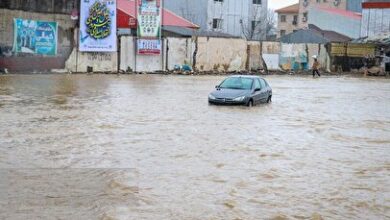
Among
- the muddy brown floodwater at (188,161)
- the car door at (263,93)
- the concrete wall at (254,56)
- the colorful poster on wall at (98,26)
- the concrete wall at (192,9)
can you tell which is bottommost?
the muddy brown floodwater at (188,161)

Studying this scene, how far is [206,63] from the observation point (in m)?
45.6

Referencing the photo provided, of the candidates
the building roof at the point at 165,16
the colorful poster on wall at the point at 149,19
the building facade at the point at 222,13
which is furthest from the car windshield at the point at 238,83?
the building facade at the point at 222,13

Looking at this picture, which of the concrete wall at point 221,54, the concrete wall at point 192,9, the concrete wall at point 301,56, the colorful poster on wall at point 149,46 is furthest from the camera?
the concrete wall at point 192,9

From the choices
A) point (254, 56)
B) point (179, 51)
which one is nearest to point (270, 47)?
point (254, 56)

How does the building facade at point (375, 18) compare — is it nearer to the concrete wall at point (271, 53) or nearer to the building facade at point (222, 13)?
the concrete wall at point (271, 53)

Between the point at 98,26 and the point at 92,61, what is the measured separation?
2.29 metres

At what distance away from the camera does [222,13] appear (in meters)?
65.7

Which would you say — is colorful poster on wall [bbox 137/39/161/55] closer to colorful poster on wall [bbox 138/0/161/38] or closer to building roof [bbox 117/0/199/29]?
colorful poster on wall [bbox 138/0/161/38]

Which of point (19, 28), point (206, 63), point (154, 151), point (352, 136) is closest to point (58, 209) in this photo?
point (154, 151)

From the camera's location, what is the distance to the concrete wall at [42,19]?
35844 mm

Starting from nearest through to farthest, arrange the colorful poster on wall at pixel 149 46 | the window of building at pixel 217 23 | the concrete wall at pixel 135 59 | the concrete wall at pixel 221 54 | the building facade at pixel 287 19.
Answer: the concrete wall at pixel 135 59 → the colorful poster on wall at pixel 149 46 → the concrete wall at pixel 221 54 → the window of building at pixel 217 23 → the building facade at pixel 287 19

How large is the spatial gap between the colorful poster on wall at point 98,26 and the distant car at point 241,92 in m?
18.4

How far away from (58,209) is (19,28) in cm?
3047

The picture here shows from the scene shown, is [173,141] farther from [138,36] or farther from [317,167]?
[138,36]
